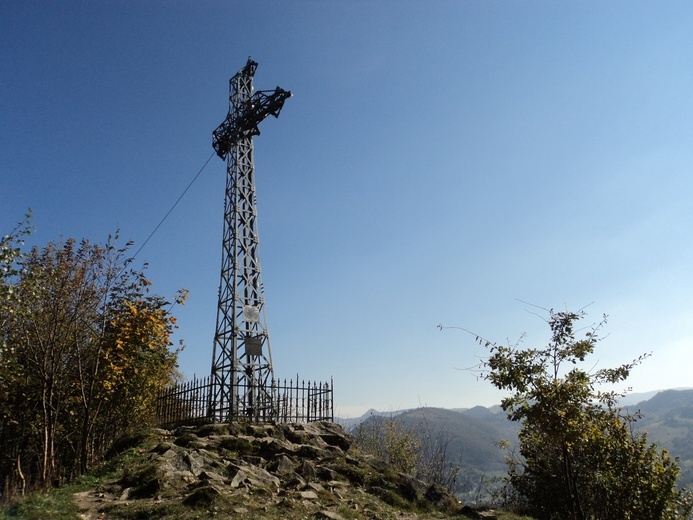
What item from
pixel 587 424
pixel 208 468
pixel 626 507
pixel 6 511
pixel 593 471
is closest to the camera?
pixel 6 511

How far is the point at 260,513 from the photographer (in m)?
9.59

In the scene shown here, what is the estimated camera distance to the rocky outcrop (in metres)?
9.67

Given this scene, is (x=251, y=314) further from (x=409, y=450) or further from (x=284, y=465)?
(x=409, y=450)

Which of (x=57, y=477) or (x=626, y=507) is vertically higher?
(x=57, y=477)

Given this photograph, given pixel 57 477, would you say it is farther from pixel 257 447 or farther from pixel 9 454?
pixel 257 447

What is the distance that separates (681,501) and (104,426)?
1793cm

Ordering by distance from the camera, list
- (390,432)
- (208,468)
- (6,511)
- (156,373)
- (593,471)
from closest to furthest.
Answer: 1. (6,511)
2. (208,468)
3. (593,471)
4. (156,373)
5. (390,432)

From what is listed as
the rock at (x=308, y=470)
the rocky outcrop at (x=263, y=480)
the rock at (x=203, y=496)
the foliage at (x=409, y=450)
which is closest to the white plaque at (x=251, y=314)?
the rocky outcrop at (x=263, y=480)

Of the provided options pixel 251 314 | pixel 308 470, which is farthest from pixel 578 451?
pixel 251 314

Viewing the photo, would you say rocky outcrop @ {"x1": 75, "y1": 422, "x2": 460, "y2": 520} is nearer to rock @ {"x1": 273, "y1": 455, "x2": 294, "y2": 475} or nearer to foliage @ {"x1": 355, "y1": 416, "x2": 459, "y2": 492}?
rock @ {"x1": 273, "y1": 455, "x2": 294, "y2": 475}

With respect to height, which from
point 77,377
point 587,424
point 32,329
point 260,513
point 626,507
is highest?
point 32,329

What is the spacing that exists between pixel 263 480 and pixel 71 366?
7.08m

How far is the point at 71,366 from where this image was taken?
14.1 meters

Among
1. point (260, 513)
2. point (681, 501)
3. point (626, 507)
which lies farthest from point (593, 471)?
point (260, 513)
